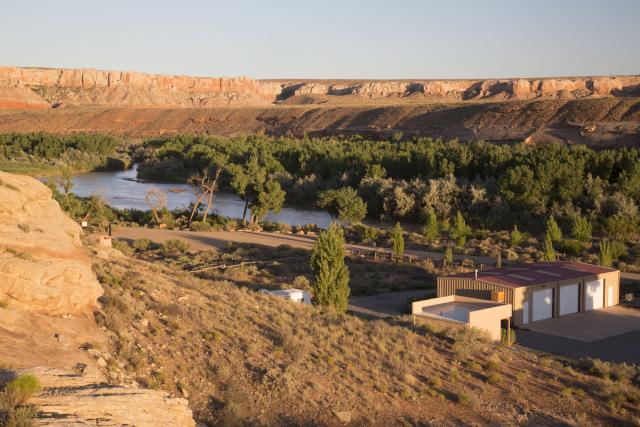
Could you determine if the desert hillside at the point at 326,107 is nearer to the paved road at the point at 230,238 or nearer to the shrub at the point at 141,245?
the paved road at the point at 230,238

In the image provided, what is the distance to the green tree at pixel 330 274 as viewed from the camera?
2062 cm

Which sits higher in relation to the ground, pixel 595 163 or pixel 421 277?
pixel 595 163

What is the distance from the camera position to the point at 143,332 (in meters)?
12.7

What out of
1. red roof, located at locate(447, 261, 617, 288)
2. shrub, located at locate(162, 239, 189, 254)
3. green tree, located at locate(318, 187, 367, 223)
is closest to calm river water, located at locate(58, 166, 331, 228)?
green tree, located at locate(318, 187, 367, 223)

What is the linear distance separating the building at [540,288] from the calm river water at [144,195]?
21412 mm

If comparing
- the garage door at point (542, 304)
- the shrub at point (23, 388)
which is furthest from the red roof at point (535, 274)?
the shrub at point (23, 388)

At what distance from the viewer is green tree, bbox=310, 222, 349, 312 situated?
2062 cm

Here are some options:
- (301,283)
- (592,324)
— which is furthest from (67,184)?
(592,324)

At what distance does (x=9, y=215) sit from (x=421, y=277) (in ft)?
59.9

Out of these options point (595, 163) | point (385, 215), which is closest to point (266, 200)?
point (385, 215)

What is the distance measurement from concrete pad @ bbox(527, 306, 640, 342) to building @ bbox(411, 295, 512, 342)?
1394mm

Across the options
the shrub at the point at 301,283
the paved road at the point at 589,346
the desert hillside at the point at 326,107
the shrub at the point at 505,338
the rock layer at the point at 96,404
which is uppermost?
the desert hillside at the point at 326,107

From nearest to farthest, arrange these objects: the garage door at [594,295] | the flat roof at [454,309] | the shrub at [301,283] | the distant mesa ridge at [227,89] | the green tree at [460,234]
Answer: the flat roof at [454,309] → the garage door at [594,295] → the shrub at [301,283] → the green tree at [460,234] → the distant mesa ridge at [227,89]

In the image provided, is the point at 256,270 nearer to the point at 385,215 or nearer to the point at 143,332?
the point at 143,332
